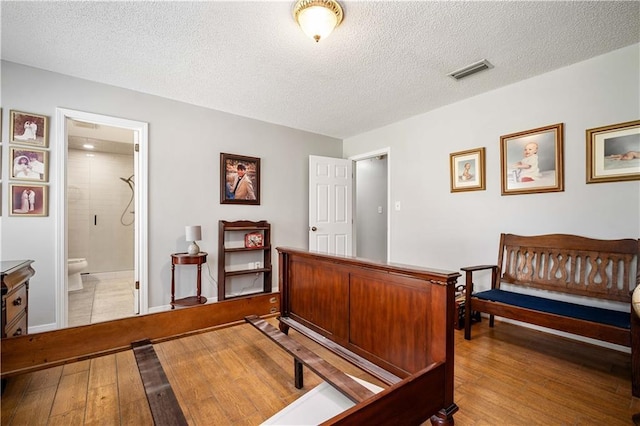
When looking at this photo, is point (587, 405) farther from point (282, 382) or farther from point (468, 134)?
point (468, 134)

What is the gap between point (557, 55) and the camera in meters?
2.46

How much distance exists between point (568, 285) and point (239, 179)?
3781 mm

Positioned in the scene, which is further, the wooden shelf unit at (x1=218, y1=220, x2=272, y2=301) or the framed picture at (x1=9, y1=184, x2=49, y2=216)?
the wooden shelf unit at (x1=218, y1=220, x2=272, y2=301)

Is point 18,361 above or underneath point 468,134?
underneath

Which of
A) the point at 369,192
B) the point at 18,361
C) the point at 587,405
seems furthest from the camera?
the point at 369,192

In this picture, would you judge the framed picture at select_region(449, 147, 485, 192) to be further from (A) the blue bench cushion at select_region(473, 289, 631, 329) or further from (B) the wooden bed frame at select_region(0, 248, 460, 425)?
(B) the wooden bed frame at select_region(0, 248, 460, 425)

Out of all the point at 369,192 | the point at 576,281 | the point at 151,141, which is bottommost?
the point at 576,281

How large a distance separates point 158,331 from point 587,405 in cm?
262

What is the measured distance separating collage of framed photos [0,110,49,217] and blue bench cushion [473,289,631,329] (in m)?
4.26

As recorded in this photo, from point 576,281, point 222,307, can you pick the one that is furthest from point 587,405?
point 222,307

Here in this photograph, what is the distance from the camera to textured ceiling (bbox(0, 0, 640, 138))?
1.96 metres

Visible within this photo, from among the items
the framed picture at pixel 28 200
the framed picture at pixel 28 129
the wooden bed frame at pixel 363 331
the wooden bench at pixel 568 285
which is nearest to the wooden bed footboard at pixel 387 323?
the wooden bed frame at pixel 363 331

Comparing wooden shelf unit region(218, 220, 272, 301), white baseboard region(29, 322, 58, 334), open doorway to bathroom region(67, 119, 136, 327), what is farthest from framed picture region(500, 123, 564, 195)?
open doorway to bathroom region(67, 119, 136, 327)

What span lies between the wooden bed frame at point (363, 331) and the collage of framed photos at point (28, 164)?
1.89m
